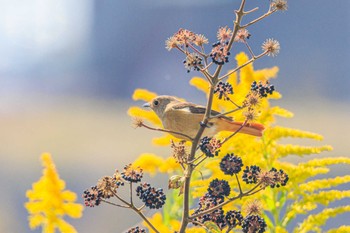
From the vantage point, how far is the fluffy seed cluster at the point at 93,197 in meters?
0.40

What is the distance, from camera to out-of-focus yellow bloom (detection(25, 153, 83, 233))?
28.7 inches

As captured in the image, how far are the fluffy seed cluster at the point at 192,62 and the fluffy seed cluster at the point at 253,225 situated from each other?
115 mm

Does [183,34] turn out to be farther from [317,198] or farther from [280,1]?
[317,198]

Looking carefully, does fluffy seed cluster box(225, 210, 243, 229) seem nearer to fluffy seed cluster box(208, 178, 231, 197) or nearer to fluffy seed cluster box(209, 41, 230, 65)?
fluffy seed cluster box(208, 178, 231, 197)

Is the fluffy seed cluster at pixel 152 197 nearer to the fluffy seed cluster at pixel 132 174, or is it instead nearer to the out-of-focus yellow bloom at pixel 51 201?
the fluffy seed cluster at pixel 132 174

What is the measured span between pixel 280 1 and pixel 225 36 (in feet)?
0.14

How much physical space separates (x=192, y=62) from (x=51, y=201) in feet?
1.41

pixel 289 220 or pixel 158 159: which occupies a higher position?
pixel 158 159

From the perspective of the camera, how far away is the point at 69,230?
2.32 ft

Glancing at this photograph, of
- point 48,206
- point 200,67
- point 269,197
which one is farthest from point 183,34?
point 48,206

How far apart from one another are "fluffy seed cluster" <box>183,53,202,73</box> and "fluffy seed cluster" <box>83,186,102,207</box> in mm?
104

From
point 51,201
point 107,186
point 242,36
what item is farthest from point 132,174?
point 51,201

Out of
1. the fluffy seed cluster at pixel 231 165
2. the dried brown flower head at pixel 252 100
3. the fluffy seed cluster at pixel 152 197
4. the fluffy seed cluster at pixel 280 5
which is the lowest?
the fluffy seed cluster at pixel 231 165

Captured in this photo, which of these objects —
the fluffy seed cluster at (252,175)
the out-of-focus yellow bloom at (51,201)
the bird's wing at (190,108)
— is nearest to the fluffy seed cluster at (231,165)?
the fluffy seed cluster at (252,175)
